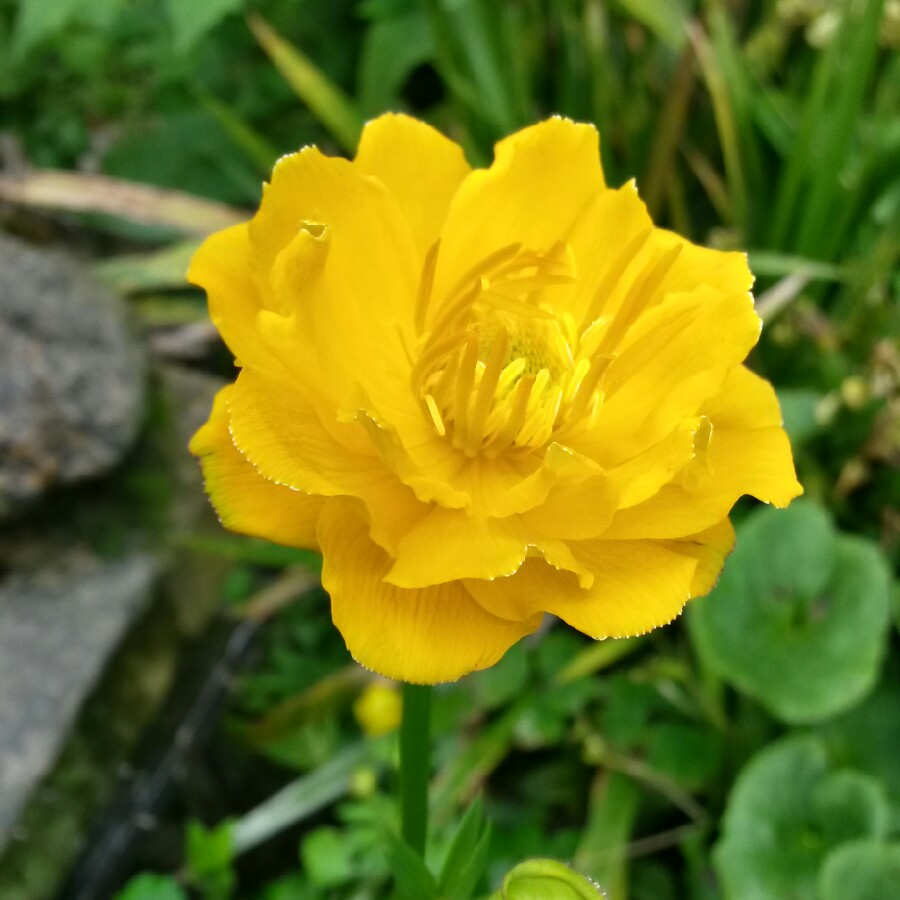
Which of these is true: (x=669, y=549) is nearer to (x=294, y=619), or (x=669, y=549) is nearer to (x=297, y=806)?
(x=297, y=806)

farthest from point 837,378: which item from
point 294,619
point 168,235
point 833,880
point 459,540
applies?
point 168,235

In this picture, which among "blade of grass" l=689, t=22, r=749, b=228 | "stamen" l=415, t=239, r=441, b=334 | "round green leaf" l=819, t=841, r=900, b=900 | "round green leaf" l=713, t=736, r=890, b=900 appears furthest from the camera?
"blade of grass" l=689, t=22, r=749, b=228

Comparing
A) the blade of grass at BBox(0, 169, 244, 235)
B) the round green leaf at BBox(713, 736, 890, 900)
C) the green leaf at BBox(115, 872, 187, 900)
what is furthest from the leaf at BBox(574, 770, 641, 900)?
the blade of grass at BBox(0, 169, 244, 235)

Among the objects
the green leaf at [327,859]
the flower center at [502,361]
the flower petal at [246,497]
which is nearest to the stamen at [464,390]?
the flower center at [502,361]

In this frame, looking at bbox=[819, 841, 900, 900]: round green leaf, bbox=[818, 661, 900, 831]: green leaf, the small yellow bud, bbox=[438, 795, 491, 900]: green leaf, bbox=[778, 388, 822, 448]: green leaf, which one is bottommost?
bbox=[818, 661, 900, 831]: green leaf

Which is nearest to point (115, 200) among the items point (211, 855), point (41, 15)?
point (41, 15)

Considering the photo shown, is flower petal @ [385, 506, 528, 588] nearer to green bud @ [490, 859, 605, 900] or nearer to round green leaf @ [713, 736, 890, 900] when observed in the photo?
green bud @ [490, 859, 605, 900]
